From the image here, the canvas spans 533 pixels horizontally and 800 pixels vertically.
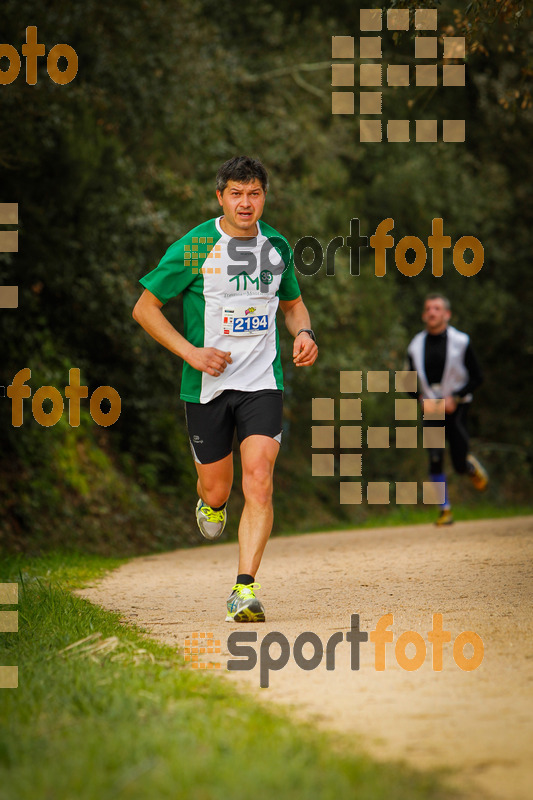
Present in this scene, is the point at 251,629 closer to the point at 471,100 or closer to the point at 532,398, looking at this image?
the point at 471,100

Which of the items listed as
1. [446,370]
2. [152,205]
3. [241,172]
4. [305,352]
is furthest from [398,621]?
[152,205]

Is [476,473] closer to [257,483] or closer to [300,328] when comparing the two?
[300,328]

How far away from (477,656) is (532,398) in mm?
23120

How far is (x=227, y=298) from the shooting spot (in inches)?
223

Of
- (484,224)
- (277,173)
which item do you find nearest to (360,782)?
(277,173)

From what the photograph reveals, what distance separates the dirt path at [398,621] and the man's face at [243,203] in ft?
7.15

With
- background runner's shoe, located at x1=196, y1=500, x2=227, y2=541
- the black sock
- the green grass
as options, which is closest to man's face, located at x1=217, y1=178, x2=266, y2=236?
background runner's shoe, located at x1=196, y1=500, x2=227, y2=541

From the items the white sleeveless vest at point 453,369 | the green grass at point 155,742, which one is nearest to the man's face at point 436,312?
the white sleeveless vest at point 453,369

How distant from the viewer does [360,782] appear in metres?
2.69

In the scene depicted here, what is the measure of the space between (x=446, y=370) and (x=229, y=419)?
5.15 meters

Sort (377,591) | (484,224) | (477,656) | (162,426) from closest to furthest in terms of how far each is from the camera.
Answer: (477,656) → (377,591) → (162,426) → (484,224)

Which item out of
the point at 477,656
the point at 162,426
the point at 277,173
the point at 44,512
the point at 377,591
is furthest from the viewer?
the point at 277,173

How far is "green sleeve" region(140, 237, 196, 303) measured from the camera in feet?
18.8

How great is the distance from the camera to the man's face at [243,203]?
5.70 m
